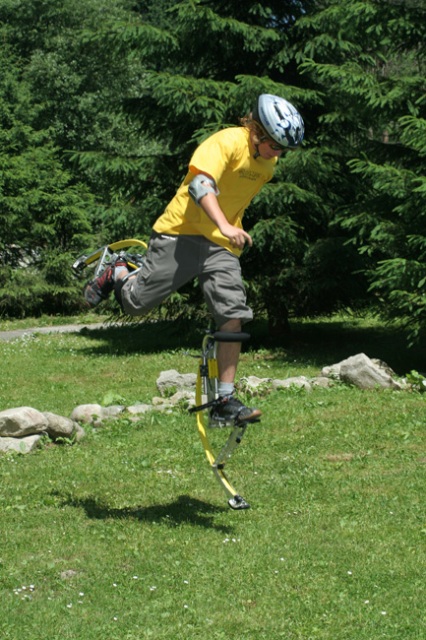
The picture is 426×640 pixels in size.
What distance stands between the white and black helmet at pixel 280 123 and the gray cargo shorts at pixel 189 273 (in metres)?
0.84

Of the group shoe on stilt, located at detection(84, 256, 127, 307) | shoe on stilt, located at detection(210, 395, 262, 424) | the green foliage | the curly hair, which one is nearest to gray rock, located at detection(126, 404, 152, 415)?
the green foliage

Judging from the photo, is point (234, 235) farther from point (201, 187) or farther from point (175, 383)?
point (175, 383)

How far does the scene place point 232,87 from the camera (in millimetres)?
15750

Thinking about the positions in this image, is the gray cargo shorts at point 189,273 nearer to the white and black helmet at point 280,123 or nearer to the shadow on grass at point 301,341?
the white and black helmet at point 280,123

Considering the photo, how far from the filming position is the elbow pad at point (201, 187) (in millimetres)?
6152

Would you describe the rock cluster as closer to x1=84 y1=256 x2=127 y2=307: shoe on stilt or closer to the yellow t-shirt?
x1=84 y1=256 x2=127 y2=307: shoe on stilt

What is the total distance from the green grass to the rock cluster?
0.28 metres

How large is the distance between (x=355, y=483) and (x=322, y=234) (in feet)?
31.0

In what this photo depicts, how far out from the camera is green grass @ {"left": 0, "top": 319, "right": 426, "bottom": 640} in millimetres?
5320

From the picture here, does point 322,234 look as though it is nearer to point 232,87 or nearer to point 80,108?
point 232,87

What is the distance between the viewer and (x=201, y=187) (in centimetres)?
617

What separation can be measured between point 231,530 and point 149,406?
466 cm

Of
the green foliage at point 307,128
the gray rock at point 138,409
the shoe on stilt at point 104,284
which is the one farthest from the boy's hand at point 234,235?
the green foliage at point 307,128

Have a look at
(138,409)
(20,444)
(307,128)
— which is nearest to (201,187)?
(20,444)
